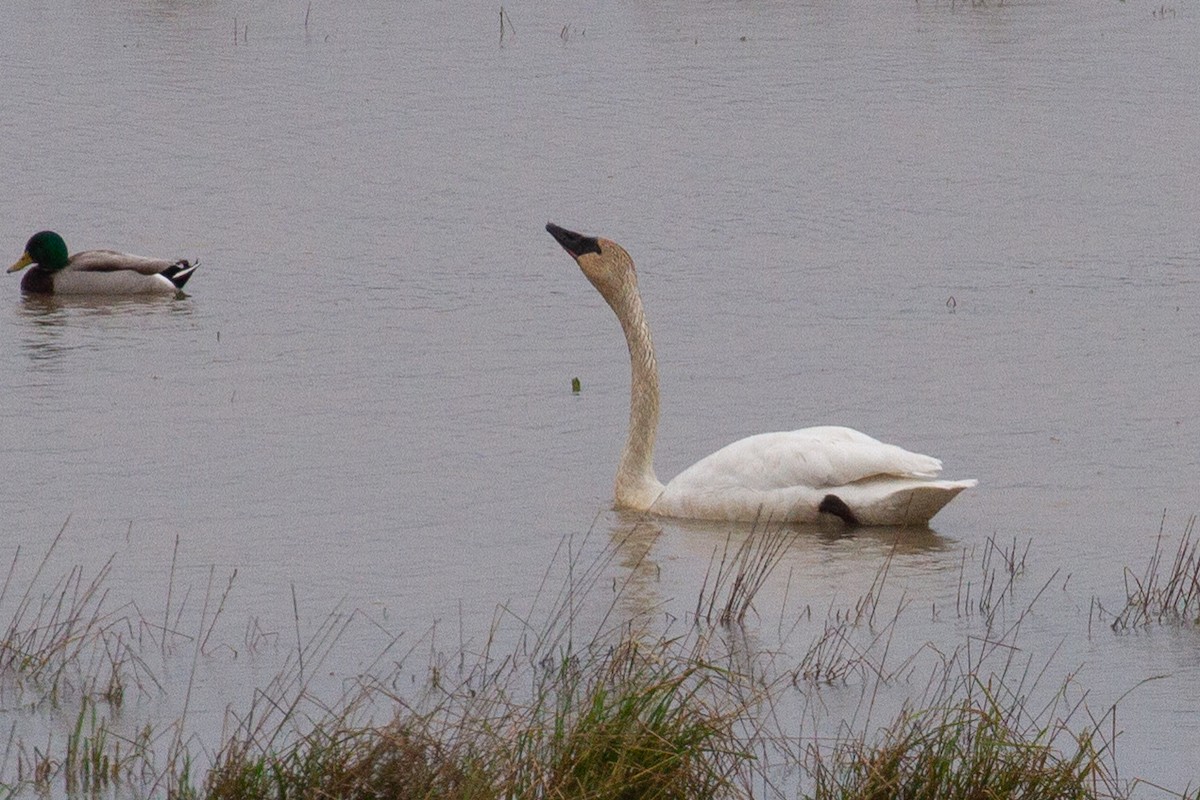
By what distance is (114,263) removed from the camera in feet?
55.7

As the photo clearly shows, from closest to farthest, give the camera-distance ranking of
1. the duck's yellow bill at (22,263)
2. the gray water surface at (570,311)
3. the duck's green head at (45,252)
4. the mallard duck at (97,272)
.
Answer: the gray water surface at (570,311), the mallard duck at (97,272), the duck's green head at (45,252), the duck's yellow bill at (22,263)

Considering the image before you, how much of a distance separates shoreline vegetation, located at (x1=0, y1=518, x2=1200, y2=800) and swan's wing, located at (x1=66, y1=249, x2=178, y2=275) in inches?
323

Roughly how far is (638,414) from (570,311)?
4.98 m

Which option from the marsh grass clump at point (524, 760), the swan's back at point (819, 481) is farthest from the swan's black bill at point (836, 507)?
the marsh grass clump at point (524, 760)

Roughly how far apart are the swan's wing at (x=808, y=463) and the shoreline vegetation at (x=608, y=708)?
0.42 metres

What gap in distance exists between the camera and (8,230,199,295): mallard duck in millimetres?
16812

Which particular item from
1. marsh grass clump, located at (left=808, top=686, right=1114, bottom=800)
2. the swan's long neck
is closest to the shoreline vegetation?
marsh grass clump, located at (left=808, top=686, right=1114, bottom=800)

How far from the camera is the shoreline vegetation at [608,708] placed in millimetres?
5516

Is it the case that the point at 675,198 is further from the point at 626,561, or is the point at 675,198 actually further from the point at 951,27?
the point at 951,27

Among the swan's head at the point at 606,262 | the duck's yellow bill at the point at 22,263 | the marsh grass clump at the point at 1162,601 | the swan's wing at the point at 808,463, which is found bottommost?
the marsh grass clump at the point at 1162,601

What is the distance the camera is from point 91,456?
10883mm

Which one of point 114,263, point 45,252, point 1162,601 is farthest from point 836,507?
point 45,252

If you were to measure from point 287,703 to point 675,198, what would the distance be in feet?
45.2

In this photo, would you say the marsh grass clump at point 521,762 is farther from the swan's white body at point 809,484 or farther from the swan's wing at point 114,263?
the swan's wing at point 114,263
